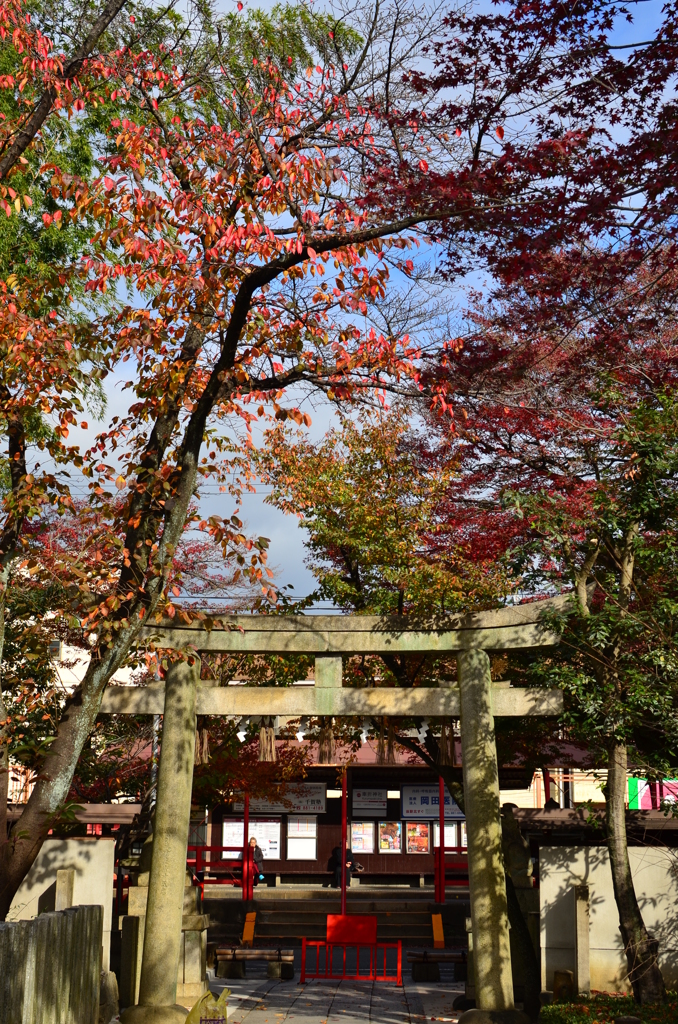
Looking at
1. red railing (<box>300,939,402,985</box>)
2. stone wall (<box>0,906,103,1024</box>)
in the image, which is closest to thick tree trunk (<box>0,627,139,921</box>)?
stone wall (<box>0,906,103,1024</box>)

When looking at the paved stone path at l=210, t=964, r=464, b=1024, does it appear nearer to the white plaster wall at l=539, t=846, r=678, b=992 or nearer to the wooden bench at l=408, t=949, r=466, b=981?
the wooden bench at l=408, t=949, r=466, b=981

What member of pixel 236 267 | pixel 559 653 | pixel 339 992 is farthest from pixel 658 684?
pixel 339 992

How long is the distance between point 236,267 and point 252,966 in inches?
576

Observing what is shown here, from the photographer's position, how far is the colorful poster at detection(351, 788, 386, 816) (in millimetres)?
27016

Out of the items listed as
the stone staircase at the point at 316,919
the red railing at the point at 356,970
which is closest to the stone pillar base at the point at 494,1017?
the red railing at the point at 356,970

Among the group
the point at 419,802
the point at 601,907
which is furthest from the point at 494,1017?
the point at 419,802

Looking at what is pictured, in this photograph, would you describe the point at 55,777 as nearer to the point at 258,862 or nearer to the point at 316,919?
the point at 316,919

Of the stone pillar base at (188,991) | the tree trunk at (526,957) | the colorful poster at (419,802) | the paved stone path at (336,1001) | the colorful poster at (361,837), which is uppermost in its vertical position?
the colorful poster at (419,802)

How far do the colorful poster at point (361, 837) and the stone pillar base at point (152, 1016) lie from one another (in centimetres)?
1642

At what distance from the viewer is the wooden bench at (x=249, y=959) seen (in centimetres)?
1567

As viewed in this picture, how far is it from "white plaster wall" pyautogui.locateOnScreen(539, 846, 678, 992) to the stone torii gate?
1819 millimetres

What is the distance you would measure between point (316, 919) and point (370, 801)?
23.8 feet

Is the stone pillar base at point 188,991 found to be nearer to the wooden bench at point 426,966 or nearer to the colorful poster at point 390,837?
the wooden bench at point 426,966

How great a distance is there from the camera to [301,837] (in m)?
26.8
